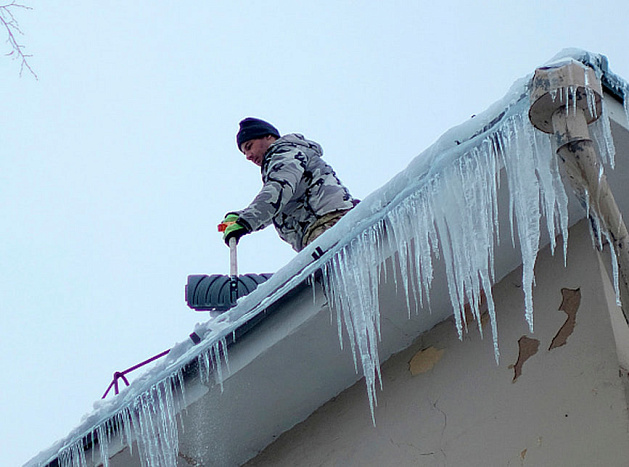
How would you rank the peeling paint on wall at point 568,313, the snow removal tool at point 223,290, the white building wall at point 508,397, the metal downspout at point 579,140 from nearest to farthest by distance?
the metal downspout at point 579,140 < the white building wall at point 508,397 < the peeling paint on wall at point 568,313 < the snow removal tool at point 223,290

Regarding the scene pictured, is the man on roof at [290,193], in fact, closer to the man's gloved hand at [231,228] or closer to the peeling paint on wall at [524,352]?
the man's gloved hand at [231,228]

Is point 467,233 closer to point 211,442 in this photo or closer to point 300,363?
point 300,363

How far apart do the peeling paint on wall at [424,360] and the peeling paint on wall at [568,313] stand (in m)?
0.40

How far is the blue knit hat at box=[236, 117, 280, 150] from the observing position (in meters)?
4.75

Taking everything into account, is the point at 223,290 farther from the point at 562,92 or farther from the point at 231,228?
the point at 562,92

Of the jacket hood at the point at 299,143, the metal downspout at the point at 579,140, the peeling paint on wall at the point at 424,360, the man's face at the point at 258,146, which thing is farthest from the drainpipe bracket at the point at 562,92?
the man's face at the point at 258,146

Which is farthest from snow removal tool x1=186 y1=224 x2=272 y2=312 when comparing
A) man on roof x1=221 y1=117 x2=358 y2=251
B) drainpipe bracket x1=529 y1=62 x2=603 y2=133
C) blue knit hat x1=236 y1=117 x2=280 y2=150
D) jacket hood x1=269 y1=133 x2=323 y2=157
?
drainpipe bracket x1=529 y1=62 x2=603 y2=133

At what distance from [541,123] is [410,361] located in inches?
39.9

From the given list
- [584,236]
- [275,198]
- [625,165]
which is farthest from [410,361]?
[275,198]

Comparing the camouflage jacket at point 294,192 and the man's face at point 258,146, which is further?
the man's face at point 258,146

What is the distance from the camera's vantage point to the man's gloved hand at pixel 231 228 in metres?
4.21

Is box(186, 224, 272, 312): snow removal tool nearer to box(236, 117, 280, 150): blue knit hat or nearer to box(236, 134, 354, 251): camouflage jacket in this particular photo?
box(236, 134, 354, 251): camouflage jacket

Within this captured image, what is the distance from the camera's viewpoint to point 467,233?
2715 mm

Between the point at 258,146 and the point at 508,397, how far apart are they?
7.78 feet
